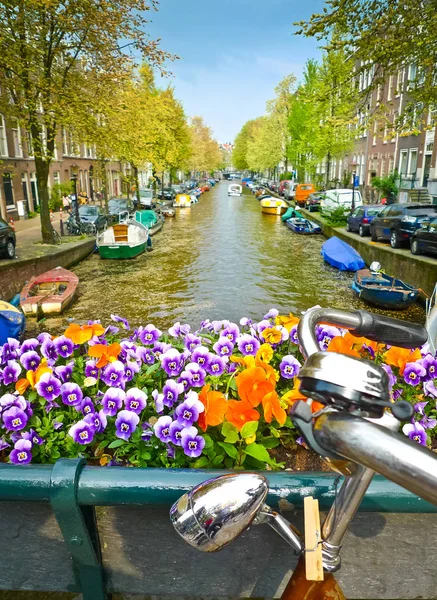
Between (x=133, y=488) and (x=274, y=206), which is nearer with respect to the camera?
(x=133, y=488)

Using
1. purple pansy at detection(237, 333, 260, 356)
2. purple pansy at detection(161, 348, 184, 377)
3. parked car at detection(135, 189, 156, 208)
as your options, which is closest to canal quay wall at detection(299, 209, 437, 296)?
purple pansy at detection(237, 333, 260, 356)

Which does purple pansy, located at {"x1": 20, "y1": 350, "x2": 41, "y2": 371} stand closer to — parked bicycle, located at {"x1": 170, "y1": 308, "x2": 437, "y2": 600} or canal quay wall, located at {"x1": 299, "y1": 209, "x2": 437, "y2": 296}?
parked bicycle, located at {"x1": 170, "y1": 308, "x2": 437, "y2": 600}

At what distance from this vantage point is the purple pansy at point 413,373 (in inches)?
87.5

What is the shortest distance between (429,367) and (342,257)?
53.9ft

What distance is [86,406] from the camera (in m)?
2.04

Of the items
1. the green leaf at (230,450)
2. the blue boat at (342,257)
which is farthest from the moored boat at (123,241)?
the green leaf at (230,450)

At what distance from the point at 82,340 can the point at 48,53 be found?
60.2 ft

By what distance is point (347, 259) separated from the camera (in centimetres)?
1797

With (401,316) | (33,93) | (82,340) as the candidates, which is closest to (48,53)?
(33,93)

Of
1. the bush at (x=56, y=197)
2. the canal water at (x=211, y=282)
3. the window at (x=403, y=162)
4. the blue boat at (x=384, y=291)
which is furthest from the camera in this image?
the window at (x=403, y=162)

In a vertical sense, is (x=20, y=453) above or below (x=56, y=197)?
above

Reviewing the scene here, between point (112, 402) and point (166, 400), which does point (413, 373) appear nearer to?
point (166, 400)

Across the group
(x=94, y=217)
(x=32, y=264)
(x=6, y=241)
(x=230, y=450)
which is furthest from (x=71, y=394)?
(x=94, y=217)

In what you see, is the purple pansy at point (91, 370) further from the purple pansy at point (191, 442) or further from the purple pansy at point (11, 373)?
the purple pansy at point (191, 442)
